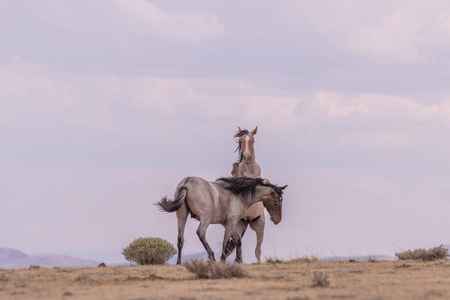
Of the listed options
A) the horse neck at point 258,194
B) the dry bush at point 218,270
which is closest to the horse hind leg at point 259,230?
the horse neck at point 258,194

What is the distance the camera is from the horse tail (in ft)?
65.5

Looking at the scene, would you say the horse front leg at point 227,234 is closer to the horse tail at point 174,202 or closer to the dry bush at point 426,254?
the horse tail at point 174,202

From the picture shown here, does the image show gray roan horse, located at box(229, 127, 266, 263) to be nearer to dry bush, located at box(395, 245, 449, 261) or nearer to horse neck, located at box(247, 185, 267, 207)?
horse neck, located at box(247, 185, 267, 207)

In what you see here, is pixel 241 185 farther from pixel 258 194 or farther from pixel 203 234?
pixel 203 234

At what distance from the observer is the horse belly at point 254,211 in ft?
77.0

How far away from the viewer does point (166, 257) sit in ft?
78.8

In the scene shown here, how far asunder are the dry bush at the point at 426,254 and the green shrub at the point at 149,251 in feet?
23.6

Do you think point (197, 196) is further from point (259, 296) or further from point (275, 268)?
point (259, 296)

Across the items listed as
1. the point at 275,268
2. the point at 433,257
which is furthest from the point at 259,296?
the point at 433,257

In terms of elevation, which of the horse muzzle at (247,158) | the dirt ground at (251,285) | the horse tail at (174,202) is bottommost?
the dirt ground at (251,285)

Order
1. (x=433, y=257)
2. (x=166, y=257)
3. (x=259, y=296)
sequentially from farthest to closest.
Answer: (x=166, y=257), (x=433, y=257), (x=259, y=296)

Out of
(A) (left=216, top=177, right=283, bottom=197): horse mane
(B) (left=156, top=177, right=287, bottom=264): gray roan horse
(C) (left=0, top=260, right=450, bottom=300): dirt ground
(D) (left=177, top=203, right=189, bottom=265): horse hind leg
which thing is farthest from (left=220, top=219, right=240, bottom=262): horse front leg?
(C) (left=0, top=260, right=450, bottom=300): dirt ground

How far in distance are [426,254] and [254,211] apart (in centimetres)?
527

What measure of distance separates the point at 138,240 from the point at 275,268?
7242mm
